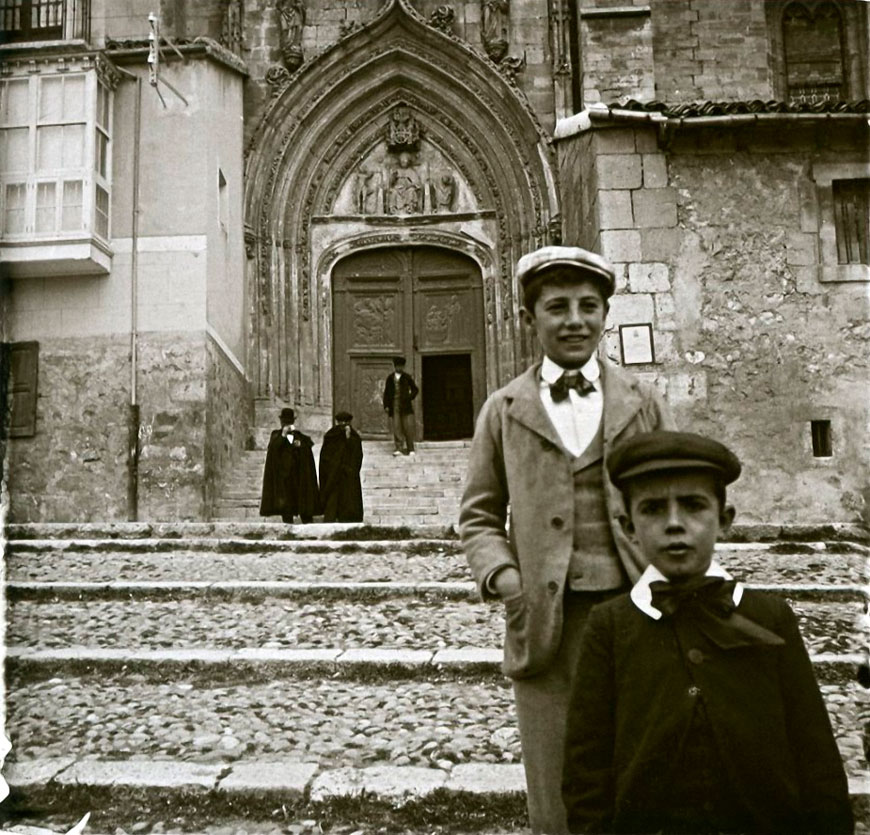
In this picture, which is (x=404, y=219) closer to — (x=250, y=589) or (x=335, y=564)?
(x=335, y=564)

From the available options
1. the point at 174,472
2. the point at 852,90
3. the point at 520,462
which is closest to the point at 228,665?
the point at 520,462

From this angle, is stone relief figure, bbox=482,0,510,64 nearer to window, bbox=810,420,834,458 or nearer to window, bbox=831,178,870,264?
window, bbox=831,178,870,264

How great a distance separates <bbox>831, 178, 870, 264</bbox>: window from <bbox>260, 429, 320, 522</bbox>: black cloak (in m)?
6.67

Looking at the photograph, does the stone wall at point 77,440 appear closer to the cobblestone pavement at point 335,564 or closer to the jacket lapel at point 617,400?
→ the cobblestone pavement at point 335,564

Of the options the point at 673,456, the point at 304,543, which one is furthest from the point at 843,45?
the point at 673,456

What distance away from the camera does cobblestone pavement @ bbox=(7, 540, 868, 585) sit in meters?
7.84

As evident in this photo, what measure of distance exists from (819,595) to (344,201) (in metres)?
13.7

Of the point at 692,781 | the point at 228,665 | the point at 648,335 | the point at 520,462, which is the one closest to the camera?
the point at 692,781

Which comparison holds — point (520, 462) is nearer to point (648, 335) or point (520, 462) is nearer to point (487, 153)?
point (648, 335)

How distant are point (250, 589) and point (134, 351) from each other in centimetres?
807

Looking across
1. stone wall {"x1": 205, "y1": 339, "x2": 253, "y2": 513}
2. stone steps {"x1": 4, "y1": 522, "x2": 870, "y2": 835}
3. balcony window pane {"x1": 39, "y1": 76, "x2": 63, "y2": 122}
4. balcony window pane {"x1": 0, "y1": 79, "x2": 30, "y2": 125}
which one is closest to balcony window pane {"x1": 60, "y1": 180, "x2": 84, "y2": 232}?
balcony window pane {"x1": 39, "y1": 76, "x2": 63, "y2": 122}

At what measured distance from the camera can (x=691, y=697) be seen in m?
2.19

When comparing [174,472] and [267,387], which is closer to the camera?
[174,472]

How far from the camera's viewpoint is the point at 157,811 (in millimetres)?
4113
